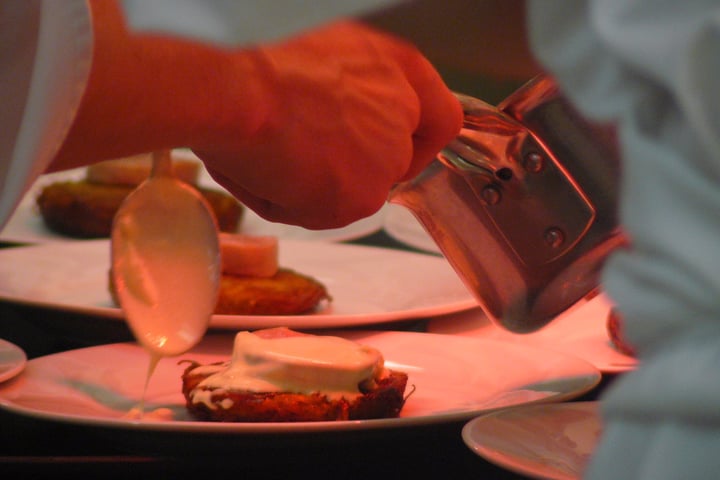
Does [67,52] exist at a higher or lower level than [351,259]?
higher

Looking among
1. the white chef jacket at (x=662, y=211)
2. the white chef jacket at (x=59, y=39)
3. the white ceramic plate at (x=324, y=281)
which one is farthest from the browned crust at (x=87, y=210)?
the white chef jacket at (x=662, y=211)

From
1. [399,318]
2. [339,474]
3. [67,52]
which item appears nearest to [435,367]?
[399,318]

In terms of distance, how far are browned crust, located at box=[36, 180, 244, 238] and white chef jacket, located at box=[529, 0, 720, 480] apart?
4.57ft

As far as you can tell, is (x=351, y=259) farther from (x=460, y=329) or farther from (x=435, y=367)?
(x=435, y=367)

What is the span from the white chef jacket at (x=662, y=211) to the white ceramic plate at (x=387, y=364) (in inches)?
16.8

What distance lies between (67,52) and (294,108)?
0.19 meters

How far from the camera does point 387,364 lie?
991mm

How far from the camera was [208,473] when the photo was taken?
72 centimetres

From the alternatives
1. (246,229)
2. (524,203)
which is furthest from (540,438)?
(246,229)

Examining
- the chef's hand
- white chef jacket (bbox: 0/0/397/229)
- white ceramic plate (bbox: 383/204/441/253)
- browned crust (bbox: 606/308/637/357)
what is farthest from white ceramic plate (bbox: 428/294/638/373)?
white chef jacket (bbox: 0/0/397/229)

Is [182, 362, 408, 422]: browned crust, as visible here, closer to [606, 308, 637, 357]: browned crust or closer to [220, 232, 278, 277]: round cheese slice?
[606, 308, 637, 357]: browned crust

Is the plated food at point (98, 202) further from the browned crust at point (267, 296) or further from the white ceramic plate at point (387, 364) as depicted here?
the white ceramic plate at point (387, 364)

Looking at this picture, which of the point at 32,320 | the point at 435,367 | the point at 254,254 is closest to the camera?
the point at 435,367

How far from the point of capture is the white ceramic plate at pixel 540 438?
2.08ft
